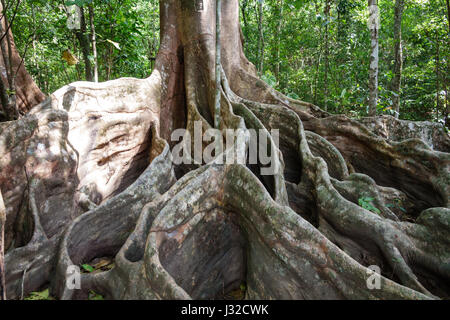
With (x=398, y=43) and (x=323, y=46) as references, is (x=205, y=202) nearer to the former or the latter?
(x=398, y=43)

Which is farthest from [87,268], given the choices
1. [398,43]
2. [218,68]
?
[398,43]

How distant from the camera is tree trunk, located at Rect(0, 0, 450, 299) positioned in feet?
7.56

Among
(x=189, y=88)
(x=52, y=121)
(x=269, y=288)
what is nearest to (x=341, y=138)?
(x=189, y=88)

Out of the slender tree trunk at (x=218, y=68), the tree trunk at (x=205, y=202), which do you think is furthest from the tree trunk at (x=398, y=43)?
the slender tree trunk at (x=218, y=68)

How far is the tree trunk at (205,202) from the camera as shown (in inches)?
90.7

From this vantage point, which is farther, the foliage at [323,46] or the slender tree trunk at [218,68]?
the foliage at [323,46]

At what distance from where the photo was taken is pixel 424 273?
2.73 m

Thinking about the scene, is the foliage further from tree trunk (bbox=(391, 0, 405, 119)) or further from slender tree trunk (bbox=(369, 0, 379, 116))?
slender tree trunk (bbox=(369, 0, 379, 116))

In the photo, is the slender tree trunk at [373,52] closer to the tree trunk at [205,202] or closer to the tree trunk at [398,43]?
the tree trunk at [205,202]

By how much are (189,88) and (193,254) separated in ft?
10.2

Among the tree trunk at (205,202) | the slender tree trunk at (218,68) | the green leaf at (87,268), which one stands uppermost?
the slender tree trunk at (218,68)

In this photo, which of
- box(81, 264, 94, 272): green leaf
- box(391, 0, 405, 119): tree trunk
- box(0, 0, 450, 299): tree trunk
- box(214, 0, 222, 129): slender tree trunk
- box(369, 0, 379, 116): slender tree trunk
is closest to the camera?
box(0, 0, 450, 299): tree trunk

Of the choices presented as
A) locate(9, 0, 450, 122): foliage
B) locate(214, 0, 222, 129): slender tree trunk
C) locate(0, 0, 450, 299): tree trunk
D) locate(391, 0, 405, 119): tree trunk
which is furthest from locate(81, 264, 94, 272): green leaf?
locate(391, 0, 405, 119): tree trunk

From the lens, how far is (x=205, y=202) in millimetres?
2730
